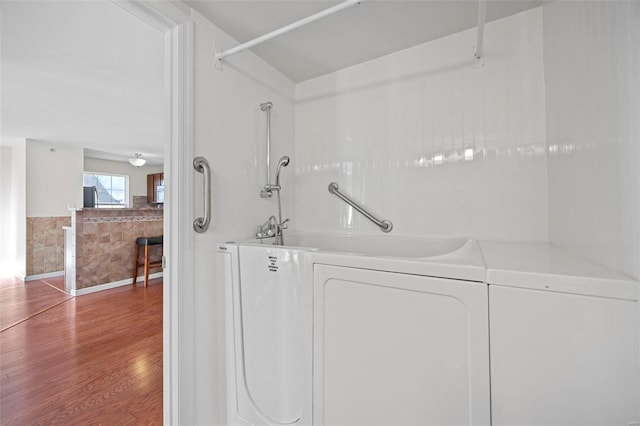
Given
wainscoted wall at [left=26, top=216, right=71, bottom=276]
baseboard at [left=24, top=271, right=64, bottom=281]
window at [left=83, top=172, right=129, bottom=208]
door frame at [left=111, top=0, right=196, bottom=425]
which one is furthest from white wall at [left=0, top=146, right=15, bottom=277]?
door frame at [left=111, top=0, right=196, bottom=425]

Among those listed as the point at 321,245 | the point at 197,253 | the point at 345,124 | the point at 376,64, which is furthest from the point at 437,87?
the point at 197,253

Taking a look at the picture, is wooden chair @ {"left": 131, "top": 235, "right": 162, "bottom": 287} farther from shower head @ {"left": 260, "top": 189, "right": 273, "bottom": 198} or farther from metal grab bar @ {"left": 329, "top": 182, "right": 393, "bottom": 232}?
metal grab bar @ {"left": 329, "top": 182, "right": 393, "bottom": 232}

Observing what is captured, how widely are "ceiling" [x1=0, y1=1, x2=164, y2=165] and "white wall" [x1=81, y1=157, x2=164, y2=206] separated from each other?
1.60m

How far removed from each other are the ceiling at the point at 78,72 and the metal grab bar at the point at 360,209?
1.46 m

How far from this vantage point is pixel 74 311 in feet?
9.21

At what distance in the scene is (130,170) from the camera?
6242mm

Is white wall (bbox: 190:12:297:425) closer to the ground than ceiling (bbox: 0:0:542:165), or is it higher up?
closer to the ground

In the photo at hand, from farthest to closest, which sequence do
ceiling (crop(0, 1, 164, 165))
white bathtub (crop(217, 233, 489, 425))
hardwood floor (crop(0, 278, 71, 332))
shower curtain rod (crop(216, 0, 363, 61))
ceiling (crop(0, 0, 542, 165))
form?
1. hardwood floor (crop(0, 278, 71, 332))
2. ceiling (crop(0, 1, 164, 165))
3. ceiling (crop(0, 0, 542, 165))
4. shower curtain rod (crop(216, 0, 363, 61))
5. white bathtub (crop(217, 233, 489, 425))

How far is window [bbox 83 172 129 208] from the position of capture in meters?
5.68

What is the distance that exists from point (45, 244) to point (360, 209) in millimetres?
5574

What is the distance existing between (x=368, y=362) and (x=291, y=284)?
42 cm

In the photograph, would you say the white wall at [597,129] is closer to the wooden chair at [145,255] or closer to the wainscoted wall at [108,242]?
the wooden chair at [145,255]

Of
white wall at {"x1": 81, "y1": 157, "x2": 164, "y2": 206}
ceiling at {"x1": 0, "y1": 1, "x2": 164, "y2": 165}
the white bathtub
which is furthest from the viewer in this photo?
white wall at {"x1": 81, "y1": 157, "x2": 164, "y2": 206}

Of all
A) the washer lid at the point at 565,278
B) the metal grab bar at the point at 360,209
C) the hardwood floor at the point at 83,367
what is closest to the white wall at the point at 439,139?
the metal grab bar at the point at 360,209
